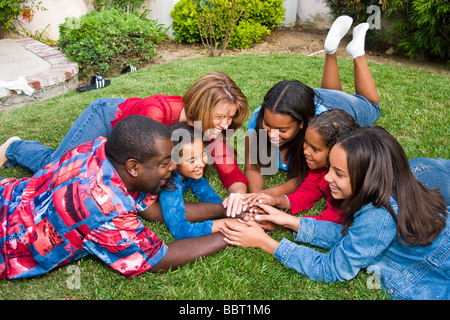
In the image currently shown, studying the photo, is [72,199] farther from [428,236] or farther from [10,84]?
[10,84]

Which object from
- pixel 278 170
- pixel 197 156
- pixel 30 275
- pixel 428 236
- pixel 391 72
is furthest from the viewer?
pixel 391 72

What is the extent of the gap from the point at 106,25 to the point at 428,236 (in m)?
6.30

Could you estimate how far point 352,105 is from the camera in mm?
3832

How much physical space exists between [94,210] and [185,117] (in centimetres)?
135

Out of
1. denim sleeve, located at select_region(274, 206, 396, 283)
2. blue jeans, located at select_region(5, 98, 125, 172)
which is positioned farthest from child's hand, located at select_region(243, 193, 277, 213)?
blue jeans, located at select_region(5, 98, 125, 172)

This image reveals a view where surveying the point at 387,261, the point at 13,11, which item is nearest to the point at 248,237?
the point at 387,261

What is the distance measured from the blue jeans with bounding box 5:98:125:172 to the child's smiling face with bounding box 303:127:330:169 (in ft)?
5.60

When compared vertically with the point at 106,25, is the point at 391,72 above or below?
below

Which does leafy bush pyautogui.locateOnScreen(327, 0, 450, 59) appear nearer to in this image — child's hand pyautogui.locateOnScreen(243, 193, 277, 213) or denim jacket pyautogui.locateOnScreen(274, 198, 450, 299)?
child's hand pyautogui.locateOnScreen(243, 193, 277, 213)

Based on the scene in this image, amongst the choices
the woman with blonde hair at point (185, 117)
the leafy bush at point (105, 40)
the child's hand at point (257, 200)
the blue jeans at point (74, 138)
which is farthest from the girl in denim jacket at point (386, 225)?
the leafy bush at point (105, 40)

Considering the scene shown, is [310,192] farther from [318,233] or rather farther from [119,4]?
[119,4]

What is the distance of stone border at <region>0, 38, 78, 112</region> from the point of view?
17.7 feet
